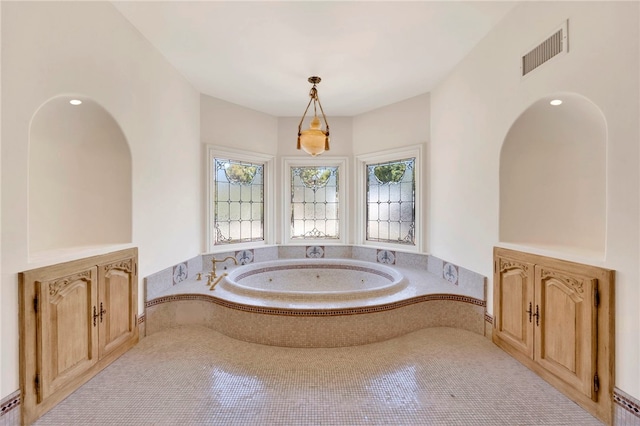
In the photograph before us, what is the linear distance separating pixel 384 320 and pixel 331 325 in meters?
0.46

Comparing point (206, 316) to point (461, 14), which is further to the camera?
point (206, 316)

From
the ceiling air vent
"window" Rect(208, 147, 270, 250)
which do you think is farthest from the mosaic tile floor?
the ceiling air vent

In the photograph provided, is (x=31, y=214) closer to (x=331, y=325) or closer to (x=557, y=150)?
(x=331, y=325)

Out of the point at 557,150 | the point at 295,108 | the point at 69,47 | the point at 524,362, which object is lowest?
the point at 524,362

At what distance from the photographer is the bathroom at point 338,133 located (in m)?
1.35

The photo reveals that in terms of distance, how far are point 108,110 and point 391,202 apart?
2.99 metres

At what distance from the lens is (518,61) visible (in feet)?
6.41

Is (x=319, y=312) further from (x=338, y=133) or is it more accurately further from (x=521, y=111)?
(x=338, y=133)

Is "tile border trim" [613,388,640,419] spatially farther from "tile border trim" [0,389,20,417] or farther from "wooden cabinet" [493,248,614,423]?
"tile border trim" [0,389,20,417]

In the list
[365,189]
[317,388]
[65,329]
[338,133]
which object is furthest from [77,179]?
[365,189]

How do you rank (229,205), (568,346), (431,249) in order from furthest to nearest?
(229,205), (431,249), (568,346)

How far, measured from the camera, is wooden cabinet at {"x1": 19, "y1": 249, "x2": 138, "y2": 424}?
1.42 meters

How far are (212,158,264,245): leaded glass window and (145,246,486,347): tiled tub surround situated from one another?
90 centimetres

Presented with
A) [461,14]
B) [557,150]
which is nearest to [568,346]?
[557,150]
